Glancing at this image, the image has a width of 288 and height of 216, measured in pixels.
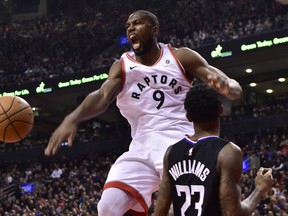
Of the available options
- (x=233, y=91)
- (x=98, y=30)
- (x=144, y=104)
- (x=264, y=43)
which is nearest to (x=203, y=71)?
(x=144, y=104)

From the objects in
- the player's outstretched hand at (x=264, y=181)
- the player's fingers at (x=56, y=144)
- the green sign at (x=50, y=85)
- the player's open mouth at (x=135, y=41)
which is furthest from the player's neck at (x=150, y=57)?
the green sign at (x=50, y=85)

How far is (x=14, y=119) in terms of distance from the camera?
652cm

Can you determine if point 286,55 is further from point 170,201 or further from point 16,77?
point 170,201

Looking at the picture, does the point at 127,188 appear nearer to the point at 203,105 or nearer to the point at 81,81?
the point at 203,105

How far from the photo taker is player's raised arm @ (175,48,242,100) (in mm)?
4652

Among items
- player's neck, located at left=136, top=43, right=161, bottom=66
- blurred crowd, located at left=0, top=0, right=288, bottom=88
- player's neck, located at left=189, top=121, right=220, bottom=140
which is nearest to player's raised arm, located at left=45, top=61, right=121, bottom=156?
player's neck, located at left=136, top=43, right=161, bottom=66

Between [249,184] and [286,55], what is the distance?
10.8m

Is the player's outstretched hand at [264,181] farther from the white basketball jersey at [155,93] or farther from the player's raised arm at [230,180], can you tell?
the white basketball jersey at [155,93]

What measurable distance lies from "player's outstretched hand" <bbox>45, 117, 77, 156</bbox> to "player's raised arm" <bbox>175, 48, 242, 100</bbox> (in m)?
1.11

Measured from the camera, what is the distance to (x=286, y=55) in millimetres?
25531

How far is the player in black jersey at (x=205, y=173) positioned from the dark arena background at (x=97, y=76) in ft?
43.5

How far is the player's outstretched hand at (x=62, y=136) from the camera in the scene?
4547 mm

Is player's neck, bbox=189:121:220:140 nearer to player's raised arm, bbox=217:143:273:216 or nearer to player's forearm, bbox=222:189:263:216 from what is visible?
player's raised arm, bbox=217:143:273:216

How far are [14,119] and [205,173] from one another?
10.8ft
